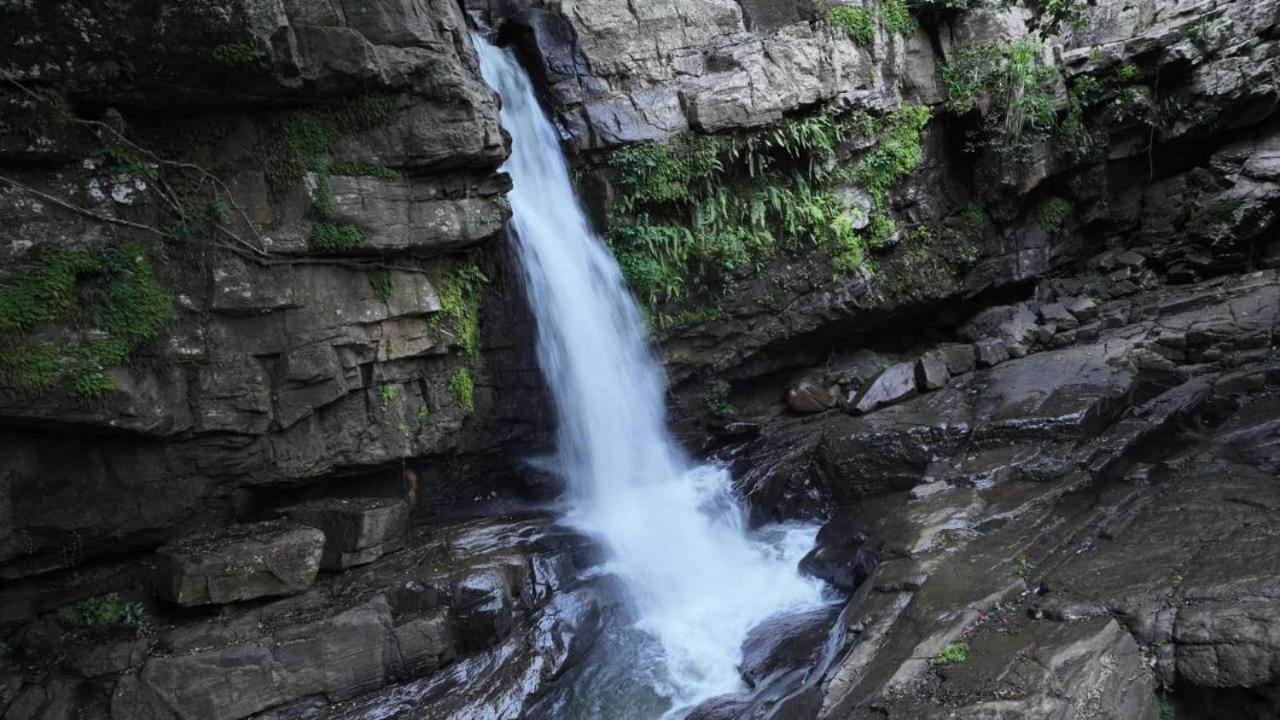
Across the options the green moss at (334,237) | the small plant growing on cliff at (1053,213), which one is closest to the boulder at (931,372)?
the small plant growing on cliff at (1053,213)

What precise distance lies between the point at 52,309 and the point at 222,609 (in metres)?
3.20

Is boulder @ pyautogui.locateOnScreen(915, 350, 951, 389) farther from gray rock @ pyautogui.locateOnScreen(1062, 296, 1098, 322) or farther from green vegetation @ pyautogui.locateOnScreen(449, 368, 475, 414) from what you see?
green vegetation @ pyautogui.locateOnScreen(449, 368, 475, 414)

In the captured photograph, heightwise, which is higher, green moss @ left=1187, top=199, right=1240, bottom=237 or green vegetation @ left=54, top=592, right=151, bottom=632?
green moss @ left=1187, top=199, right=1240, bottom=237

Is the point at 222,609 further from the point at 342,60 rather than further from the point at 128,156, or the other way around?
the point at 342,60

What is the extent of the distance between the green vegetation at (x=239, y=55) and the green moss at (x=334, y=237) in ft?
5.59

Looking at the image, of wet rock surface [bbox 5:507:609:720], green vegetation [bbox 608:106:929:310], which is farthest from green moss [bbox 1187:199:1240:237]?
wet rock surface [bbox 5:507:609:720]

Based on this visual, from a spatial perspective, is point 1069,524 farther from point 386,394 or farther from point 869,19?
point 869,19

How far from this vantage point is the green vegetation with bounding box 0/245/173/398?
6117 millimetres

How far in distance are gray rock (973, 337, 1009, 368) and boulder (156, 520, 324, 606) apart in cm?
974

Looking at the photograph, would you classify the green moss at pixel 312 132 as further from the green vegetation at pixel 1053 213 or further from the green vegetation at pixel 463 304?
the green vegetation at pixel 1053 213

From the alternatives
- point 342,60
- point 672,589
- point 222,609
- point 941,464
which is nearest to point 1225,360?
point 941,464

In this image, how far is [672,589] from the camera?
8.17m

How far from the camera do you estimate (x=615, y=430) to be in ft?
34.0

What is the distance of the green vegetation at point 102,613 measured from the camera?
6.75 meters
